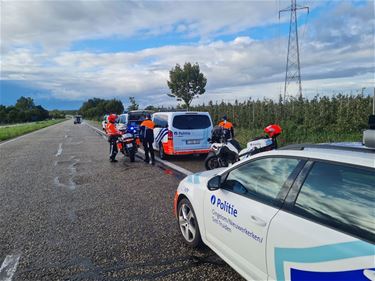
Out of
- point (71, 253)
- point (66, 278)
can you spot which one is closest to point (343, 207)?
point (66, 278)

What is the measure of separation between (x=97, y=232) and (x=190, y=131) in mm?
6863

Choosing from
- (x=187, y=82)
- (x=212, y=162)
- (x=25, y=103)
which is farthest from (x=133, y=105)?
(x=25, y=103)

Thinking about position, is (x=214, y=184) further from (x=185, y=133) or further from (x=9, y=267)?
(x=185, y=133)

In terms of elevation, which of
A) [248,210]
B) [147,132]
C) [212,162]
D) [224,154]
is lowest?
[212,162]

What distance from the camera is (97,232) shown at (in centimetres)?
477

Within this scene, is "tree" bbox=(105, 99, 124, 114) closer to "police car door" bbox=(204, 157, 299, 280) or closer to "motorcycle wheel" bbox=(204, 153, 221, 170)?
Result: "motorcycle wheel" bbox=(204, 153, 221, 170)

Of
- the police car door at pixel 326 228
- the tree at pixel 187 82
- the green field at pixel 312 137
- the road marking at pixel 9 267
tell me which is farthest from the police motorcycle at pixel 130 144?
the tree at pixel 187 82

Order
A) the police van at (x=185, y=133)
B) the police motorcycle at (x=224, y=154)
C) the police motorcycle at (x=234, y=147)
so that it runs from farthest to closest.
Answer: the police van at (x=185, y=133), the police motorcycle at (x=224, y=154), the police motorcycle at (x=234, y=147)

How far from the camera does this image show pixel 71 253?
13.4 feet

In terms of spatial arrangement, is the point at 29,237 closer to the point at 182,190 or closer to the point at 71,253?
the point at 71,253

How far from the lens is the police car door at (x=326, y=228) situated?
6.64ft

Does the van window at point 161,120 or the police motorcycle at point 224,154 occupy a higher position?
the van window at point 161,120

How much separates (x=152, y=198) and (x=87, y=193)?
5.35 feet

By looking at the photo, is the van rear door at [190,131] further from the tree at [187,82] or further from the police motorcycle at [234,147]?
the tree at [187,82]
